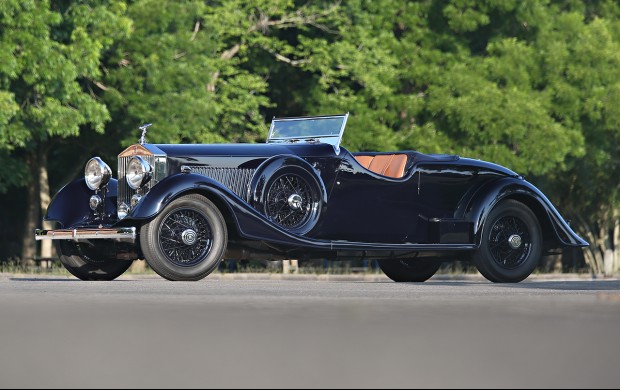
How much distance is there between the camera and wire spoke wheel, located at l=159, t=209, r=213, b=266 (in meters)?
12.9

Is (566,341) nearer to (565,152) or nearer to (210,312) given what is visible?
(210,312)

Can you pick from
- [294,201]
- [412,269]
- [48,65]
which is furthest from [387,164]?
[48,65]

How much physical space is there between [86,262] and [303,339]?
7.34 meters

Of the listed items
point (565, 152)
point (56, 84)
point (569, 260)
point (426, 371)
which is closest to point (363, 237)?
point (426, 371)

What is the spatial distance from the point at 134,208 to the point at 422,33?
26059 mm

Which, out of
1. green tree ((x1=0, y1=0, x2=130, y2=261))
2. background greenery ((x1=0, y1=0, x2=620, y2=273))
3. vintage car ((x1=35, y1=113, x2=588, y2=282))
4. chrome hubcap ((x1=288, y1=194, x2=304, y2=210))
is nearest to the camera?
vintage car ((x1=35, y1=113, x2=588, y2=282))

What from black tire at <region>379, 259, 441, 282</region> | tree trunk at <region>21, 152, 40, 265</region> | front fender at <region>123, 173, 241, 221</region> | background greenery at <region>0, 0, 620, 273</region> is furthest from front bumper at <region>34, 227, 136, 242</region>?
tree trunk at <region>21, 152, 40, 265</region>

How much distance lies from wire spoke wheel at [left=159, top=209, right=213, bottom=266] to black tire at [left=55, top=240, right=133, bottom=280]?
1.78m

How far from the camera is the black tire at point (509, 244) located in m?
14.8

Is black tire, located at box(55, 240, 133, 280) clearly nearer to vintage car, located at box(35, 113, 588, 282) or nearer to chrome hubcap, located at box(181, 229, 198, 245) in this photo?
vintage car, located at box(35, 113, 588, 282)

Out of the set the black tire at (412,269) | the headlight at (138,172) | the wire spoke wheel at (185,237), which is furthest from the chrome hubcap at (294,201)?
the black tire at (412,269)

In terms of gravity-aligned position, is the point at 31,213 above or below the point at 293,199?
above

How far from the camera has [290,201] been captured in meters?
13.7

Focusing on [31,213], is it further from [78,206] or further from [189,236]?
[189,236]
